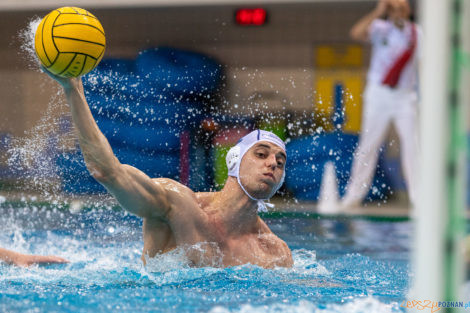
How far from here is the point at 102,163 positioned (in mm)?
2828

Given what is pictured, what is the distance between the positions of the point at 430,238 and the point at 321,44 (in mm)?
7793

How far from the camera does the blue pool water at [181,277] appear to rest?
2559 millimetres

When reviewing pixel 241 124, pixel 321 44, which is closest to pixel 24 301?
pixel 241 124

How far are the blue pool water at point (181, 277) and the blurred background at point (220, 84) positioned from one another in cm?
140

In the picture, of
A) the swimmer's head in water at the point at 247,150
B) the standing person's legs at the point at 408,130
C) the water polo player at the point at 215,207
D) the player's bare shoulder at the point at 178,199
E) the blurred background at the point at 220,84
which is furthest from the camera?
the blurred background at the point at 220,84

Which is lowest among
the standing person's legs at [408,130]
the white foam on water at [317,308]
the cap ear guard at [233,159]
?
the white foam on water at [317,308]

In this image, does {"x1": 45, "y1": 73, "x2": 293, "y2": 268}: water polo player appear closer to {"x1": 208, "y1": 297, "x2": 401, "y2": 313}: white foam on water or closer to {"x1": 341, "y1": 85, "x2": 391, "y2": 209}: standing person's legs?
{"x1": 208, "y1": 297, "x2": 401, "y2": 313}: white foam on water

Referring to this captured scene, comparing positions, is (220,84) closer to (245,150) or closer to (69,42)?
(245,150)

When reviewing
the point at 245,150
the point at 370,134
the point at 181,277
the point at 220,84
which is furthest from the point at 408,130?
the point at 181,277

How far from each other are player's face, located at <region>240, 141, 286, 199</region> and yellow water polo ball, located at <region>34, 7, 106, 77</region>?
2.91 feet

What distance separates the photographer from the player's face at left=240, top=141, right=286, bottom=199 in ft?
10.6

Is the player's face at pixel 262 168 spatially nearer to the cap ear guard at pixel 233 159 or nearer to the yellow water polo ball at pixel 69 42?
the cap ear guard at pixel 233 159

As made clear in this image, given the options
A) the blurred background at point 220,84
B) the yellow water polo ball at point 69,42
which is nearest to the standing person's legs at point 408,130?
the blurred background at point 220,84

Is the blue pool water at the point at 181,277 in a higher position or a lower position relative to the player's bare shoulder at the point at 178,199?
lower
